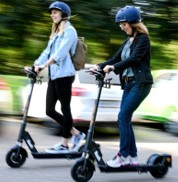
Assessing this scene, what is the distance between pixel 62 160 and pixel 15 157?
933 millimetres

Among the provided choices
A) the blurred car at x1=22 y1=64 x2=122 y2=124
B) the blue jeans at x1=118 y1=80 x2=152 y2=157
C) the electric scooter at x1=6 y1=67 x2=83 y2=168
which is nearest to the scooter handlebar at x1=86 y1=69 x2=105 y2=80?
the blue jeans at x1=118 y1=80 x2=152 y2=157

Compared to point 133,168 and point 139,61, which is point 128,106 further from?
point 133,168

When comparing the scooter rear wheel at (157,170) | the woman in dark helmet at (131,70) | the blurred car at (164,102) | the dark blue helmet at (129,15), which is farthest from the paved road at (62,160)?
the dark blue helmet at (129,15)

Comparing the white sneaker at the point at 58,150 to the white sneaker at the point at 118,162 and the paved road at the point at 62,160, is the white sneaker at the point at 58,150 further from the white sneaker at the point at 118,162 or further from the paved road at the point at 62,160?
the white sneaker at the point at 118,162

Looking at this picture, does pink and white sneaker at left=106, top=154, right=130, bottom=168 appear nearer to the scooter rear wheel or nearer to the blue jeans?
the blue jeans

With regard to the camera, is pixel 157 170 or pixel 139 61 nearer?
pixel 139 61

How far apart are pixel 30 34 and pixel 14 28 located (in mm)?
555

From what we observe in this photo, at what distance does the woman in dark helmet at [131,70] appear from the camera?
6.46m

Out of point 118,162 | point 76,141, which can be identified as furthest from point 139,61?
point 76,141

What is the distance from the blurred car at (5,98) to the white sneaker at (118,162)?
4.24 m

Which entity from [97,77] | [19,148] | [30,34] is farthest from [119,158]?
[30,34]

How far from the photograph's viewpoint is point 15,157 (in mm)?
7305

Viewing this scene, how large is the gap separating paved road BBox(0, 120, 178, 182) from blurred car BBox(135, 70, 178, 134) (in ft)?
0.92

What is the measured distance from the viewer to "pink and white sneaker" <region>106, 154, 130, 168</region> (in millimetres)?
6555
